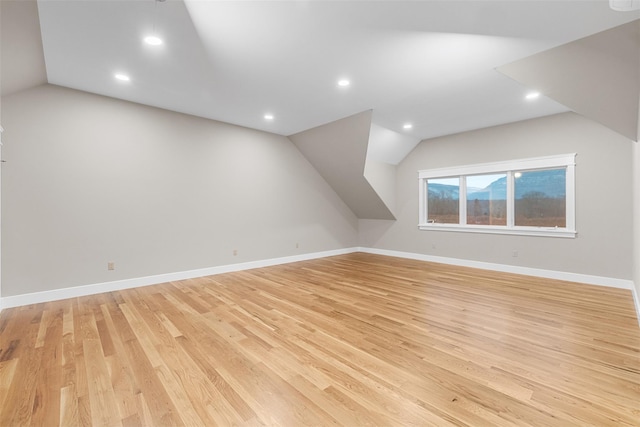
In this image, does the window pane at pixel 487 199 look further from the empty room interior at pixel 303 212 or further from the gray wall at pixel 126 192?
the gray wall at pixel 126 192

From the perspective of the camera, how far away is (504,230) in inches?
195

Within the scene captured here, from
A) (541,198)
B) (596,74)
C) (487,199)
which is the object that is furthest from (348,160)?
(596,74)

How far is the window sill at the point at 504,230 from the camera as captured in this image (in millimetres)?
4354

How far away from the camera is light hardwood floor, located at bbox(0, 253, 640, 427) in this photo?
1.53 m

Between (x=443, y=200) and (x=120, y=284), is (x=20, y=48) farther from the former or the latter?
(x=443, y=200)

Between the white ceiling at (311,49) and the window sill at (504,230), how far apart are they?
1915mm

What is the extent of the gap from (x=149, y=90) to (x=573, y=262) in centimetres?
667

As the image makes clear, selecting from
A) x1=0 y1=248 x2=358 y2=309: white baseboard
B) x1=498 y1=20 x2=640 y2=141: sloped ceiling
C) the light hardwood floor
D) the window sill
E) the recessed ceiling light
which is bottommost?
the light hardwood floor

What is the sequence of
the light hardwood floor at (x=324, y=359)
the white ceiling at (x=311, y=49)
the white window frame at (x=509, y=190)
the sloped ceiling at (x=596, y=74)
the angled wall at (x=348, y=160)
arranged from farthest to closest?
the angled wall at (x=348, y=160) → the white window frame at (x=509, y=190) → the sloped ceiling at (x=596, y=74) → the white ceiling at (x=311, y=49) → the light hardwood floor at (x=324, y=359)

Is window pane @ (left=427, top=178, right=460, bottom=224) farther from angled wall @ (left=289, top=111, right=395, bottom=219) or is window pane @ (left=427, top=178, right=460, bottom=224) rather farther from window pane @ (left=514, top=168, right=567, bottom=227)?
window pane @ (left=514, top=168, right=567, bottom=227)

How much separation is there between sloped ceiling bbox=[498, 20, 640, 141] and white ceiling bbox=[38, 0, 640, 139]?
6.7 inches

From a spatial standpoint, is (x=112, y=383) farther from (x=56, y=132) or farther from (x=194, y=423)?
(x=56, y=132)

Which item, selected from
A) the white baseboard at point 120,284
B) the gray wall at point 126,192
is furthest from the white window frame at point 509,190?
the white baseboard at point 120,284

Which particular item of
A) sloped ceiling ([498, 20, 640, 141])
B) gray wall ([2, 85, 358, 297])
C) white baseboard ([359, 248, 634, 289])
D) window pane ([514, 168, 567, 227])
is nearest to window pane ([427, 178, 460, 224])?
white baseboard ([359, 248, 634, 289])
